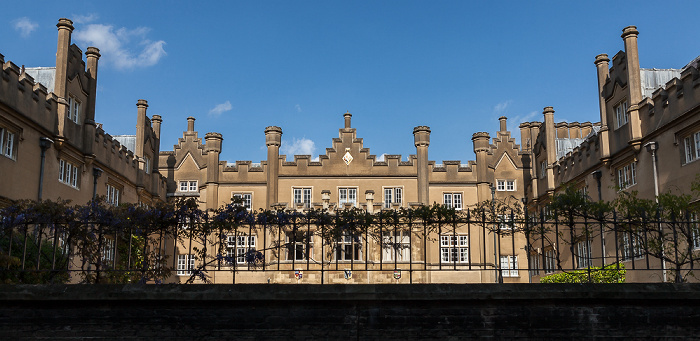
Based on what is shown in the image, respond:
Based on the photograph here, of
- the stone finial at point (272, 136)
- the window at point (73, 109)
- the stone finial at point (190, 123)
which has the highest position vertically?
the stone finial at point (190, 123)

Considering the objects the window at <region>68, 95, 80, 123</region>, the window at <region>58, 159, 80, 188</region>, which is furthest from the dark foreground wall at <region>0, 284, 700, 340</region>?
the window at <region>68, 95, 80, 123</region>

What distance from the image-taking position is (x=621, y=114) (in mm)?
26438

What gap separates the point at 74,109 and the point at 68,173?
115 inches

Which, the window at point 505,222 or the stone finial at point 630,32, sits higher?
the stone finial at point 630,32

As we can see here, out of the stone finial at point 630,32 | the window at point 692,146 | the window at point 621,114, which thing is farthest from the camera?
the window at point 621,114

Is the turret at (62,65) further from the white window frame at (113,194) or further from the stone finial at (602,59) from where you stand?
the stone finial at (602,59)

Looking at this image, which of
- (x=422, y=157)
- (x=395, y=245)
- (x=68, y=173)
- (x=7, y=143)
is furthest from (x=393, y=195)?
(x=395, y=245)

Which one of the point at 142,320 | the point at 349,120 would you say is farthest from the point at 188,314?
the point at 349,120

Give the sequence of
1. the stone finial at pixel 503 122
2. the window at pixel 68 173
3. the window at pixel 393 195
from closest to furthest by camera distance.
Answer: the window at pixel 68 173
the window at pixel 393 195
the stone finial at pixel 503 122

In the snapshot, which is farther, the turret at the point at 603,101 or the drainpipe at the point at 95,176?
the turret at the point at 603,101

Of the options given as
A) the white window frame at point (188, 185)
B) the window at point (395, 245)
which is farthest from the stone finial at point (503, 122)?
the white window frame at point (188, 185)

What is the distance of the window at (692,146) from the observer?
20.1 m

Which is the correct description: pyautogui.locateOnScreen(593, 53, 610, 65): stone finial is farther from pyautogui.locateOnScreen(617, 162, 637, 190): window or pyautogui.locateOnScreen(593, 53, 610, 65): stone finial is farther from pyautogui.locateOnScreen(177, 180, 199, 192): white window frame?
pyautogui.locateOnScreen(177, 180, 199, 192): white window frame

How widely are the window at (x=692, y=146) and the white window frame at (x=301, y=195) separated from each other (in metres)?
23.2
